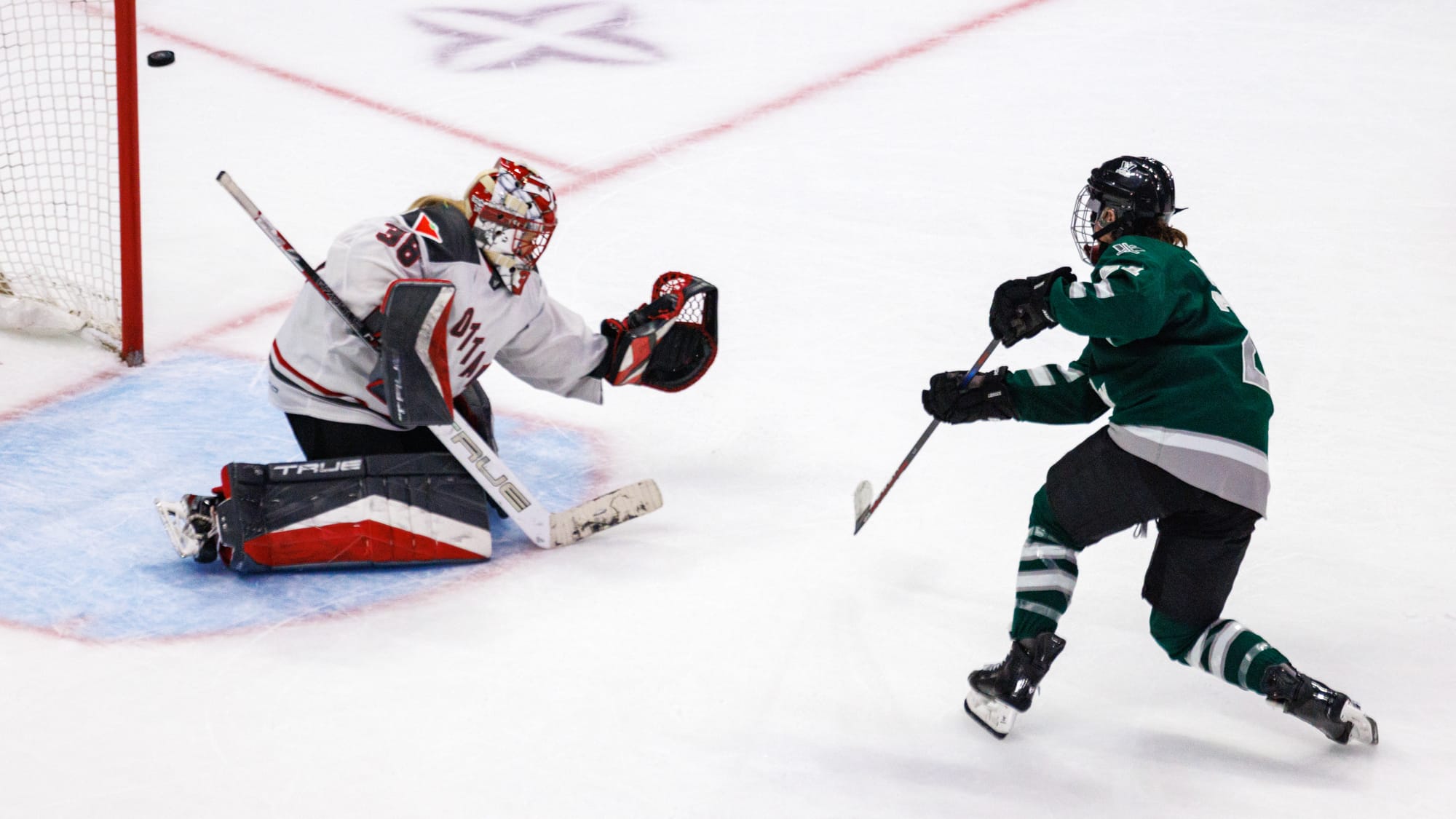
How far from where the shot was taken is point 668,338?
319cm

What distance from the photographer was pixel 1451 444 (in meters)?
3.49

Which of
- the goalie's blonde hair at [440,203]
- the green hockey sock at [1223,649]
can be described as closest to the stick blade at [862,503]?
the green hockey sock at [1223,649]

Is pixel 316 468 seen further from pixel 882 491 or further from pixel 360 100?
pixel 360 100

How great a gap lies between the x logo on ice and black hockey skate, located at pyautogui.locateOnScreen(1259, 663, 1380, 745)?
3863 mm

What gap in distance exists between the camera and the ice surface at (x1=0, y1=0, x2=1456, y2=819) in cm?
241

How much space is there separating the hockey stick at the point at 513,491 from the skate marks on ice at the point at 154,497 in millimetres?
83

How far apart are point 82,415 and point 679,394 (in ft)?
4.40

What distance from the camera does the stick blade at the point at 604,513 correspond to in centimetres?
297

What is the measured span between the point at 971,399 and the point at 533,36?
11.9ft

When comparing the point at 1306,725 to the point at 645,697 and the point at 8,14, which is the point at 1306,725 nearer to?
the point at 645,697

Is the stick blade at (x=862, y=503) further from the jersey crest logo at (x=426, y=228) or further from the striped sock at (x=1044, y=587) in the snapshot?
the jersey crest logo at (x=426, y=228)

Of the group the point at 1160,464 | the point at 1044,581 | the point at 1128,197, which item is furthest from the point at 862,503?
the point at 1128,197

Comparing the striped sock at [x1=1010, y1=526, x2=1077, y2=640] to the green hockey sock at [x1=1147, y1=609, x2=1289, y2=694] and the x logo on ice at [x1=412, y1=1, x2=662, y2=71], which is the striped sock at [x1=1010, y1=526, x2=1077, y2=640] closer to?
the green hockey sock at [x1=1147, y1=609, x2=1289, y2=694]

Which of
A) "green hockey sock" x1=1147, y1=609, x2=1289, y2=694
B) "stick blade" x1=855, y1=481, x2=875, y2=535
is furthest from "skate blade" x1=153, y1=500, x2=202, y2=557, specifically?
"green hockey sock" x1=1147, y1=609, x2=1289, y2=694
